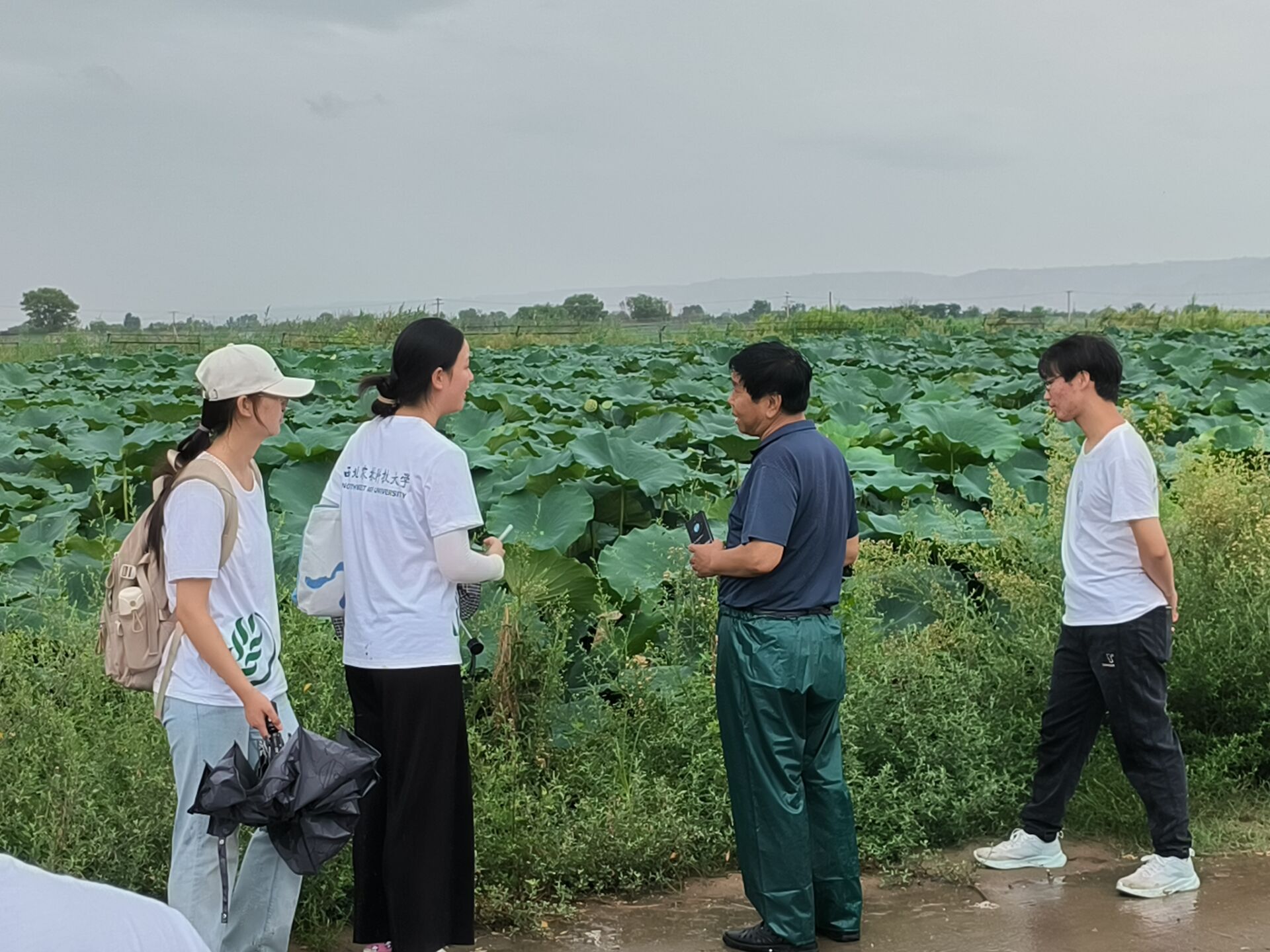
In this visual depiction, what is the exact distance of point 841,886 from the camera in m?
3.64

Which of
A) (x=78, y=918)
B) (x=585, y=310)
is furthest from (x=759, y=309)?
(x=78, y=918)

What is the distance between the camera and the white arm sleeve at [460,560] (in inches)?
122

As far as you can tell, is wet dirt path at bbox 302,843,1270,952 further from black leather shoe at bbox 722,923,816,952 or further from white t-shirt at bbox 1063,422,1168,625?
white t-shirt at bbox 1063,422,1168,625

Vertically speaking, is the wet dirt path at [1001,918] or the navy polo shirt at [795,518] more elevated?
the navy polo shirt at [795,518]

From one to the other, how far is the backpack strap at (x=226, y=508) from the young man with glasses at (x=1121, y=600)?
232cm

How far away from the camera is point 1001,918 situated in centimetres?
379

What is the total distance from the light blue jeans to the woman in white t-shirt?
0.84ft

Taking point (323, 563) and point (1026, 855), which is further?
point (1026, 855)

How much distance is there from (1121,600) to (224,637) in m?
2.51

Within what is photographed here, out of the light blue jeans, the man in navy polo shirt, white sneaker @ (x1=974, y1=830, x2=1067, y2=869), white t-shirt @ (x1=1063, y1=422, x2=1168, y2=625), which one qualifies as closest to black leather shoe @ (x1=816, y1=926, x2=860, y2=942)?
the man in navy polo shirt

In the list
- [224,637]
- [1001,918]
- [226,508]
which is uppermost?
[226,508]

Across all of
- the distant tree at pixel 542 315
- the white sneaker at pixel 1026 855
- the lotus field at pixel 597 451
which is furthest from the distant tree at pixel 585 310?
the white sneaker at pixel 1026 855

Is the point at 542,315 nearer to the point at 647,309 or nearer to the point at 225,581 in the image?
the point at 647,309

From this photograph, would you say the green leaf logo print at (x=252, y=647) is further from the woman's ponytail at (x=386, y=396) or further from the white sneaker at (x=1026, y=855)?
the white sneaker at (x=1026, y=855)
